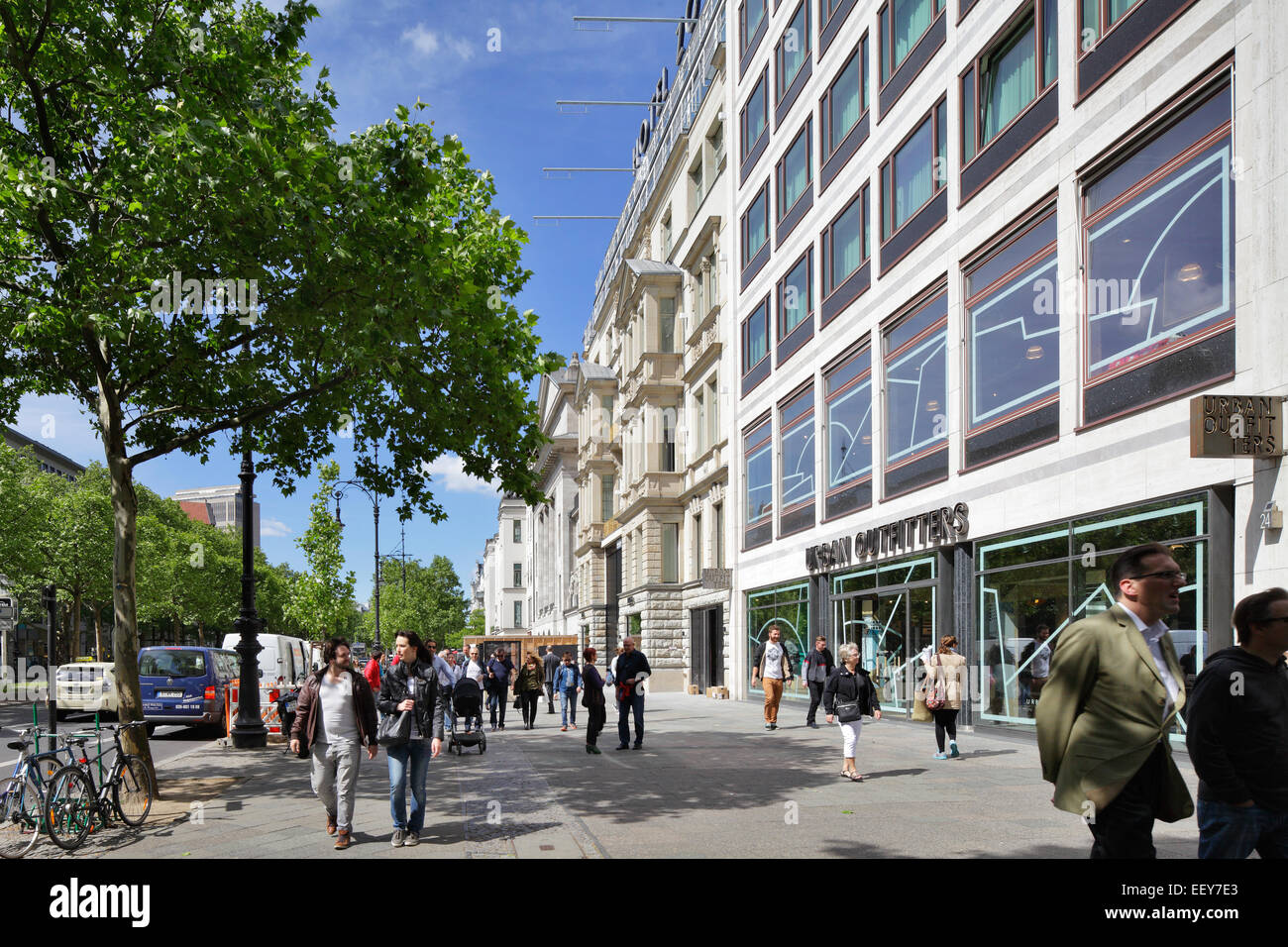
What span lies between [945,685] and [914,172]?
1105 centimetres

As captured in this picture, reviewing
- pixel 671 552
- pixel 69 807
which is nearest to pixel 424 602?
pixel 671 552

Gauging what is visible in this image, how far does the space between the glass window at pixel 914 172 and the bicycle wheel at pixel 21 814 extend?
1687 cm

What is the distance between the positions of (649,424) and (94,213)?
3141 centimetres

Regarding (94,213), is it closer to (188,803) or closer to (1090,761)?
(188,803)

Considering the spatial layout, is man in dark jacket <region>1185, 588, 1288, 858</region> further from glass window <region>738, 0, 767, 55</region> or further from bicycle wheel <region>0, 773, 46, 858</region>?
glass window <region>738, 0, 767, 55</region>

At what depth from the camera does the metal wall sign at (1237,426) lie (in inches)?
457

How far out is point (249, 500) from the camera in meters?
19.2

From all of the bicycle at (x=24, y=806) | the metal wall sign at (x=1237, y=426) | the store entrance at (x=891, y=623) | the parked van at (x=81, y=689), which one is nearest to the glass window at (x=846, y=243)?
the store entrance at (x=891, y=623)

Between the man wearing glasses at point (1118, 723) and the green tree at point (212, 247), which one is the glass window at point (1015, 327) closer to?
the green tree at point (212, 247)

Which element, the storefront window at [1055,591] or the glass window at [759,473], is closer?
the storefront window at [1055,591]

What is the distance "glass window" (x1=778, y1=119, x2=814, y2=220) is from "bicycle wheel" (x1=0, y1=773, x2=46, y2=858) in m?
22.9

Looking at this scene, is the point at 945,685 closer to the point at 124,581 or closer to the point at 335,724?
the point at 335,724
